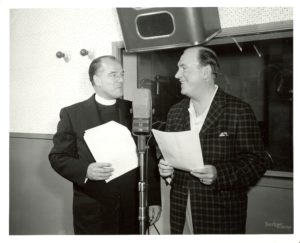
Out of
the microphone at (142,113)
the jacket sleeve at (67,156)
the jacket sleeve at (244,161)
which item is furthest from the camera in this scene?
the jacket sleeve at (67,156)

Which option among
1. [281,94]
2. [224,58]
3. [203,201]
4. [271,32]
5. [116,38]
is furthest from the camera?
[224,58]

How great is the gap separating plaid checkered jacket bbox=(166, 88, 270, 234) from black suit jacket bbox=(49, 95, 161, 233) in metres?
0.22

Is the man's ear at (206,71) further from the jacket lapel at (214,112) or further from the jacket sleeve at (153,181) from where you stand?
the jacket sleeve at (153,181)

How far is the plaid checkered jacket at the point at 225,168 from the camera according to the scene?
1.28 metres

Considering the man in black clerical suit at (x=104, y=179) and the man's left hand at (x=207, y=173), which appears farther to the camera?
the man in black clerical suit at (x=104, y=179)

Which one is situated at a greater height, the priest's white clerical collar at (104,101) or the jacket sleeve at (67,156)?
the priest's white clerical collar at (104,101)

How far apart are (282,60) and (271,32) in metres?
0.14

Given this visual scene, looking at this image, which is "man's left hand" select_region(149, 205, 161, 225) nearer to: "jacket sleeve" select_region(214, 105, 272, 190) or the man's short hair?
"jacket sleeve" select_region(214, 105, 272, 190)

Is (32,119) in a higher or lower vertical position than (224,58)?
lower

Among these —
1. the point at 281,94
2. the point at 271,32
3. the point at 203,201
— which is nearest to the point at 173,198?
the point at 203,201

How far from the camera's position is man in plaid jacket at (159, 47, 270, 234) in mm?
1283
